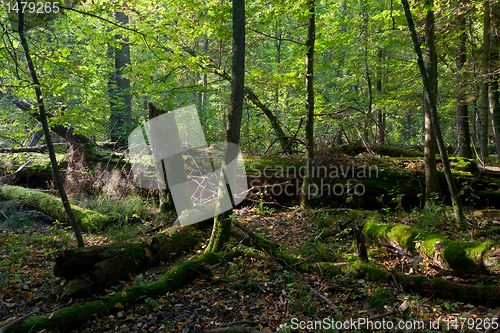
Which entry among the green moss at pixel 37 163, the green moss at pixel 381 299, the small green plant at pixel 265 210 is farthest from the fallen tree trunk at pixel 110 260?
the green moss at pixel 37 163

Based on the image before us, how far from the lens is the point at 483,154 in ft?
29.3

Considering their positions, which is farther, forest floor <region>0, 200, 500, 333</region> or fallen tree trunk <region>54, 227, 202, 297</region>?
fallen tree trunk <region>54, 227, 202, 297</region>

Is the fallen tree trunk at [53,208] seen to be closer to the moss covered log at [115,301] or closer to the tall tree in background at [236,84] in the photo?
the moss covered log at [115,301]

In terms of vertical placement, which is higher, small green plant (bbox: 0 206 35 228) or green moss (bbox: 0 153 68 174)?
green moss (bbox: 0 153 68 174)

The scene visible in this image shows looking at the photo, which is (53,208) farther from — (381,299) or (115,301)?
(381,299)

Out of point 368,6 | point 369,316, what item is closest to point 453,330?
point 369,316

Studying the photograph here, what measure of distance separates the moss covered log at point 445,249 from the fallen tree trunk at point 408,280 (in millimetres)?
330

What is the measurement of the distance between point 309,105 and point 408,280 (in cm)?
425

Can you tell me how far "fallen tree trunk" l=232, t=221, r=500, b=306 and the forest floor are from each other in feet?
0.30

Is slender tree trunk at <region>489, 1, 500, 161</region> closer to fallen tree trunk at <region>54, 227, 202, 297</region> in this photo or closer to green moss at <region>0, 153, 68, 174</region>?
fallen tree trunk at <region>54, 227, 202, 297</region>

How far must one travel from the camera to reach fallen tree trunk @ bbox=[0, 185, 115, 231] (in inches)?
280

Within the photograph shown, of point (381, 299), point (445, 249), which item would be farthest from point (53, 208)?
point (445, 249)

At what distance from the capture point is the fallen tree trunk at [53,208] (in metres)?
7.11

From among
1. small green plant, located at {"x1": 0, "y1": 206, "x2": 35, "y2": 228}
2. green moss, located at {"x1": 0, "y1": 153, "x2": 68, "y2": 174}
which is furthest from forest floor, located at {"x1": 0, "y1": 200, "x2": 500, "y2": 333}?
green moss, located at {"x1": 0, "y1": 153, "x2": 68, "y2": 174}
